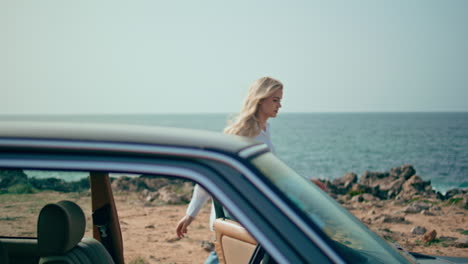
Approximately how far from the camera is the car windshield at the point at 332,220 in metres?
1.84

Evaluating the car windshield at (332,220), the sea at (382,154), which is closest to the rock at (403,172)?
the sea at (382,154)

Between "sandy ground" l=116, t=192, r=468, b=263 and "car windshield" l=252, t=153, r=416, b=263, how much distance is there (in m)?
3.22

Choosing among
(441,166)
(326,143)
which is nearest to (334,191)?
(441,166)

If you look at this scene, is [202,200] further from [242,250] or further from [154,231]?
[154,231]

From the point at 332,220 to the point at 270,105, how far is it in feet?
7.62

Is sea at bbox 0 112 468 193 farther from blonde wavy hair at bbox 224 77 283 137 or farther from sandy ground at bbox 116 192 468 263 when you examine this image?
blonde wavy hair at bbox 224 77 283 137

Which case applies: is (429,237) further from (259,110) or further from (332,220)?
(332,220)

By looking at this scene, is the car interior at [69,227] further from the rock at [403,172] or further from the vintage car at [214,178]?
the rock at [403,172]

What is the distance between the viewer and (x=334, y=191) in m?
21.0

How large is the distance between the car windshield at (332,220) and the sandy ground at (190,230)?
10.6 feet

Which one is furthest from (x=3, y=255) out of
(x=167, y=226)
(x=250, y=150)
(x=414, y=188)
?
(x=414, y=188)

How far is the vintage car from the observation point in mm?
1693

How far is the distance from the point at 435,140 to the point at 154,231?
84.1m

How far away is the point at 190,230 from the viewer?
33.5 feet
